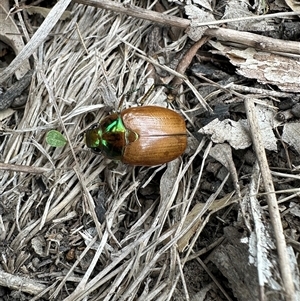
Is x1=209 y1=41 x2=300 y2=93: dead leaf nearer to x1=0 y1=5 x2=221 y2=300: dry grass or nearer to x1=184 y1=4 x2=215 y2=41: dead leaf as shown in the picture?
x1=184 y1=4 x2=215 y2=41: dead leaf

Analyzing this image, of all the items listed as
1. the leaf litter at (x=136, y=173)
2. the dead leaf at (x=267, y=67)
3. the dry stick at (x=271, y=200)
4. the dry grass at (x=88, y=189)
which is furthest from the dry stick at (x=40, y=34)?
the dry stick at (x=271, y=200)

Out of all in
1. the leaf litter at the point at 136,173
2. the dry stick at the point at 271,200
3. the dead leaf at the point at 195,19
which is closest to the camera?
the dry stick at the point at 271,200

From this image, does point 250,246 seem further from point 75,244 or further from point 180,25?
point 180,25

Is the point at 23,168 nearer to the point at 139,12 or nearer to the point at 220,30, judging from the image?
the point at 139,12

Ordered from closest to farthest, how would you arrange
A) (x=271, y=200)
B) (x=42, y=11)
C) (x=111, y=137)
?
(x=271, y=200)
(x=111, y=137)
(x=42, y=11)

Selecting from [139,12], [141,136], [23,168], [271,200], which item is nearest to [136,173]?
[141,136]

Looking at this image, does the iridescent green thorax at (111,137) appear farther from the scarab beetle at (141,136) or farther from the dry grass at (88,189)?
the dry grass at (88,189)

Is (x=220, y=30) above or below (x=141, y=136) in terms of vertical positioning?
above
